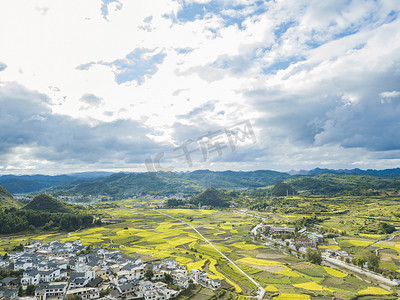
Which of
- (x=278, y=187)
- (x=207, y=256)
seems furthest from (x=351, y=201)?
(x=207, y=256)

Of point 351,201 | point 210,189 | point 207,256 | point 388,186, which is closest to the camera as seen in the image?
point 207,256

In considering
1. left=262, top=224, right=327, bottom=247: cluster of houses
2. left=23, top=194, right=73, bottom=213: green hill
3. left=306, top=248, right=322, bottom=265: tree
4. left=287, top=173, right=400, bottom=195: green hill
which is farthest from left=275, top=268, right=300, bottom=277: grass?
left=287, top=173, right=400, bottom=195: green hill

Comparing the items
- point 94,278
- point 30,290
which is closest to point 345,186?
point 94,278

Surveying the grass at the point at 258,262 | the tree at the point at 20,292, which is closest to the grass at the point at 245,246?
the grass at the point at 258,262

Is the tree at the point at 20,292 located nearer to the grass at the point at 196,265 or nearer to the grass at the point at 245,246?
the grass at the point at 196,265

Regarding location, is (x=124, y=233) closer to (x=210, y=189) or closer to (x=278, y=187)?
(x=210, y=189)

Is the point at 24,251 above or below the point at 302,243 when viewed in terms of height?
above

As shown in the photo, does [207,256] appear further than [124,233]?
No
